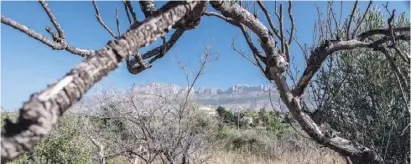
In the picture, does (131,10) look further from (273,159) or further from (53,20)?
(273,159)

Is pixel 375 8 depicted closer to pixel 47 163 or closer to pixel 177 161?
pixel 177 161

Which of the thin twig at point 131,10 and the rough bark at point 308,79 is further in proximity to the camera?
the rough bark at point 308,79

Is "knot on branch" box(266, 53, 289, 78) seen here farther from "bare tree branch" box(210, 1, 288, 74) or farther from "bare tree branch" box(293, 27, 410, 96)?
"bare tree branch" box(293, 27, 410, 96)

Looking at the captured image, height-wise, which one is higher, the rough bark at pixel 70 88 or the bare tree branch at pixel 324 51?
the bare tree branch at pixel 324 51

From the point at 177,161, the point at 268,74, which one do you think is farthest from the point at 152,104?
the point at 268,74

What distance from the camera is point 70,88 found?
46.4 inches

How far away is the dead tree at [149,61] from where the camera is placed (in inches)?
43.0

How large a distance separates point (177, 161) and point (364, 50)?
493cm

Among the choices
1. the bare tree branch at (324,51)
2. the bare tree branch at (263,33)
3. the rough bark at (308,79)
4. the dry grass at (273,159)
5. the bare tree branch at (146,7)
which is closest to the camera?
the bare tree branch at (146,7)

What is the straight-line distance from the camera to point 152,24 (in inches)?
57.7

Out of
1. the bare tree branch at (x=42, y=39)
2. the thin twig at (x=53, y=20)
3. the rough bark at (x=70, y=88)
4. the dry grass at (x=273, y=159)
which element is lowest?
the rough bark at (x=70, y=88)

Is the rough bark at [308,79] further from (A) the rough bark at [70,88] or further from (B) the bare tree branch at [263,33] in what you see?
(A) the rough bark at [70,88]

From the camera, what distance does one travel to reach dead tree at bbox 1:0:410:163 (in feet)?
3.59

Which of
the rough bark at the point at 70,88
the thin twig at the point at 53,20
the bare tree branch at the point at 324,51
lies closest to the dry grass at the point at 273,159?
the bare tree branch at the point at 324,51
